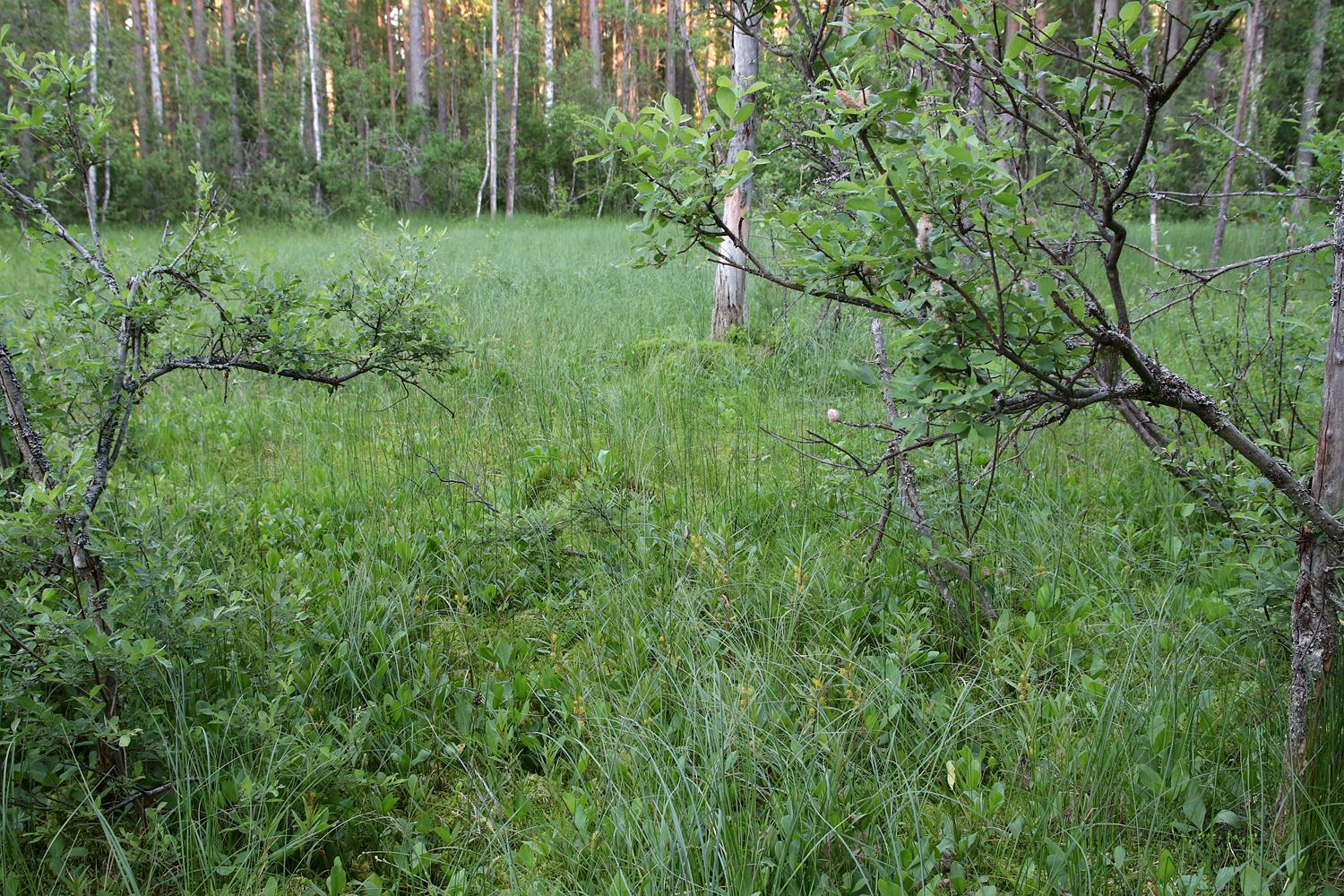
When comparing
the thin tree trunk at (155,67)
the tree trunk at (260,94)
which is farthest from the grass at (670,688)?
the tree trunk at (260,94)

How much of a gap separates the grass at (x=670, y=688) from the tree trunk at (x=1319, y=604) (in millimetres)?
123

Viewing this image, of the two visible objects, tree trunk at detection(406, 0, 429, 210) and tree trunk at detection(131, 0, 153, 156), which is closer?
tree trunk at detection(131, 0, 153, 156)

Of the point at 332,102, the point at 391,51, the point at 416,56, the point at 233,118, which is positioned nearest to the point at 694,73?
the point at 233,118

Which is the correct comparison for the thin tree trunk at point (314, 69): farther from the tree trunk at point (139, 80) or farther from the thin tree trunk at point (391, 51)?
the thin tree trunk at point (391, 51)

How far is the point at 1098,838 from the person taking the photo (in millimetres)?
1935

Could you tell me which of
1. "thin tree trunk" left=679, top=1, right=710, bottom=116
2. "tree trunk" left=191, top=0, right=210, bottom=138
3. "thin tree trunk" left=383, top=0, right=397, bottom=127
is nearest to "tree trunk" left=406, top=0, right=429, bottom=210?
"tree trunk" left=191, top=0, right=210, bottom=138

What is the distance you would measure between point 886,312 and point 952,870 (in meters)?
1.26

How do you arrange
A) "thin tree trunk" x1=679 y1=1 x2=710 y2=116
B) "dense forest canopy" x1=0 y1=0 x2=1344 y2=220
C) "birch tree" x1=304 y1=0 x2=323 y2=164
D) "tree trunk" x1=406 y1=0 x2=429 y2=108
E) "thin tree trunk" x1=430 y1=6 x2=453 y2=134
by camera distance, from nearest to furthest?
"thin tree trunk" x1=679 y1=1 x2=710 y2=116 → "dense forest canopy" x1=0 y1=0 x2=1344 y2=220 → "birch tree" x1=304 y1=0 x2=323 y2=164 → "tree trunk" x1=406 y1=0 x2=429 y2=108 → "thin tree trunk" x1=430 y1=6 x2=453 y2=134

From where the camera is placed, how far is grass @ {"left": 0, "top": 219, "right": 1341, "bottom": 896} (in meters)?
1.94

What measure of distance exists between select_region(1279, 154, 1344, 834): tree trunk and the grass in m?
0.12

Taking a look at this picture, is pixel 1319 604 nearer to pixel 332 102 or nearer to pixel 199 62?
pixel 199 62

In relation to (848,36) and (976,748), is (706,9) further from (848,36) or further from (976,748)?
(976,748)

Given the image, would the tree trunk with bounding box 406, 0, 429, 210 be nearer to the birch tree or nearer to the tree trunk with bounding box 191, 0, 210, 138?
the birch tree

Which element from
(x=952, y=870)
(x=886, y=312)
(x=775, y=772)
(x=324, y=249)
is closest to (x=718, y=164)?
(x=886, y=312)
